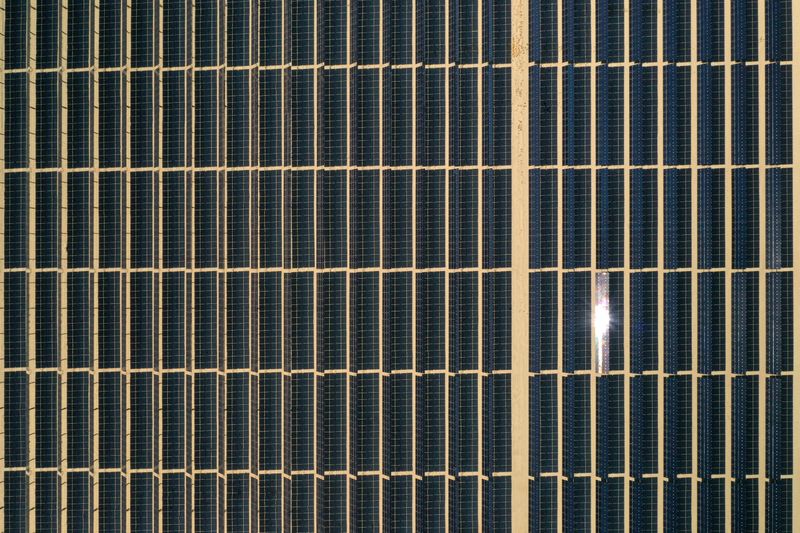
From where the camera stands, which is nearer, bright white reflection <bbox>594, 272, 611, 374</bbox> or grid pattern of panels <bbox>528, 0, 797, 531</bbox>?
grid pattern of panels <bbox>528, 0, 797, 531</bbox>

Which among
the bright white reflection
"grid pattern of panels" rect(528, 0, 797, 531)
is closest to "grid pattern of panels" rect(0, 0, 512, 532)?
"grid pattern of panels" rect(528, 0, 797, 531)

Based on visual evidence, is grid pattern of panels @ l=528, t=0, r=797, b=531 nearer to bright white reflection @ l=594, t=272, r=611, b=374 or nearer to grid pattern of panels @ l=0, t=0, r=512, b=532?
bright white reflection @ l=594, t=272, r=611, b=374

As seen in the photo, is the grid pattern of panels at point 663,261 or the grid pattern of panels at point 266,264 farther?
the grid pattern of panels at point 266,264

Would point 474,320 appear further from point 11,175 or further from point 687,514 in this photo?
point 11,175

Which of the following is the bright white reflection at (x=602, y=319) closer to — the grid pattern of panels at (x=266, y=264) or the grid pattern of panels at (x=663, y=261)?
the grid pattern of panels at (x=663, y=261)

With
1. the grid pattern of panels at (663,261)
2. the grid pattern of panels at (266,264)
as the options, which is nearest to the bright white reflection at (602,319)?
the grid pattern of panels at (663,261)
